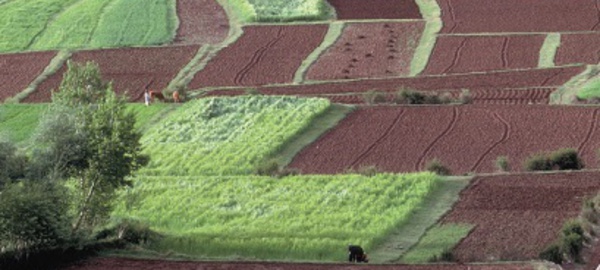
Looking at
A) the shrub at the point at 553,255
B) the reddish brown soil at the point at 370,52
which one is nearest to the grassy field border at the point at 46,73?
the reddish brown soil at the point at 370,52

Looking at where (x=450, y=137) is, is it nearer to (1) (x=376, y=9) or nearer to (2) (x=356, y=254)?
(2) (x=356, y=254)

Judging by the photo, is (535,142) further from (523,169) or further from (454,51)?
(454,51)

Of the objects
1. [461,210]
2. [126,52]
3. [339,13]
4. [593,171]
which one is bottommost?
[461,210]

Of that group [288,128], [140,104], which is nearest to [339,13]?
[140,104]

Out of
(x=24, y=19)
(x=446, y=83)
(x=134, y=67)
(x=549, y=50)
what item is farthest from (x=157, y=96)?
(x=24, y=19)

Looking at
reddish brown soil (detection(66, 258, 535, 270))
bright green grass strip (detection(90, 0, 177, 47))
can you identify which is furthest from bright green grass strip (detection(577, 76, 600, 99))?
bright green grass strip (detection(90, 0, 177, 47))
